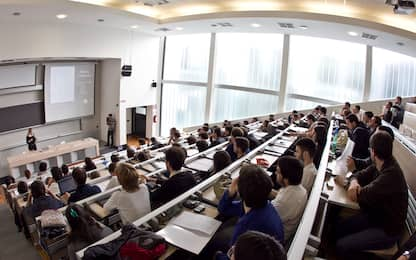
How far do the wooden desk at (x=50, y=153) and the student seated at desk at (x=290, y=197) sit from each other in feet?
30.3

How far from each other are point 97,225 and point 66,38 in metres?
9.02

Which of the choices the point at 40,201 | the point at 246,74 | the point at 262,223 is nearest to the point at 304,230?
the point at 262,223

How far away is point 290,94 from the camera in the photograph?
11.3 meters

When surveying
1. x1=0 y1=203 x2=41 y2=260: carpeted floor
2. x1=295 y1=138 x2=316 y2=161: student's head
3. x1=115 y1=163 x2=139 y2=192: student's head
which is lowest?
x1=0 y1=203 x2=41 y2=260: carpeted floor

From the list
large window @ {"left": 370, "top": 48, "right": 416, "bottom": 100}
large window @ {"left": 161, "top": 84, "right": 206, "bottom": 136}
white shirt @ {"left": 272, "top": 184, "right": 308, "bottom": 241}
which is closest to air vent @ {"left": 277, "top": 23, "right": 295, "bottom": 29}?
large window @ {"left": 370, "top": 48, "right": 416, "bottom": 100}

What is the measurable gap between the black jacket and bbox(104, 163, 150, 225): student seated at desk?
1.90 metres

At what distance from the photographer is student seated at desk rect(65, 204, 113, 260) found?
2.48 m

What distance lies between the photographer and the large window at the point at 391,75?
942 cm

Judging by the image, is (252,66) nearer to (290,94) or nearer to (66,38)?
(290,94)

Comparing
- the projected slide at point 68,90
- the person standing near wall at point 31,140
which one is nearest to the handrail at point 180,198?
the person standing near wall at point 31,140

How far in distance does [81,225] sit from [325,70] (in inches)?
395

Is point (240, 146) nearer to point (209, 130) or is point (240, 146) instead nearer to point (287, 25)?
point (209, 130)

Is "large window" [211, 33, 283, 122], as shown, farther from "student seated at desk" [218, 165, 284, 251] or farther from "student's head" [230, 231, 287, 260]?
"student's head" [230, 231, 287, 260]

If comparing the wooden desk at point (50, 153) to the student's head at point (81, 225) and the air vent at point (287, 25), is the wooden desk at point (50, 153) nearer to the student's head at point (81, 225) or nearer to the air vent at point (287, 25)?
the air vent at point (287, 25)
